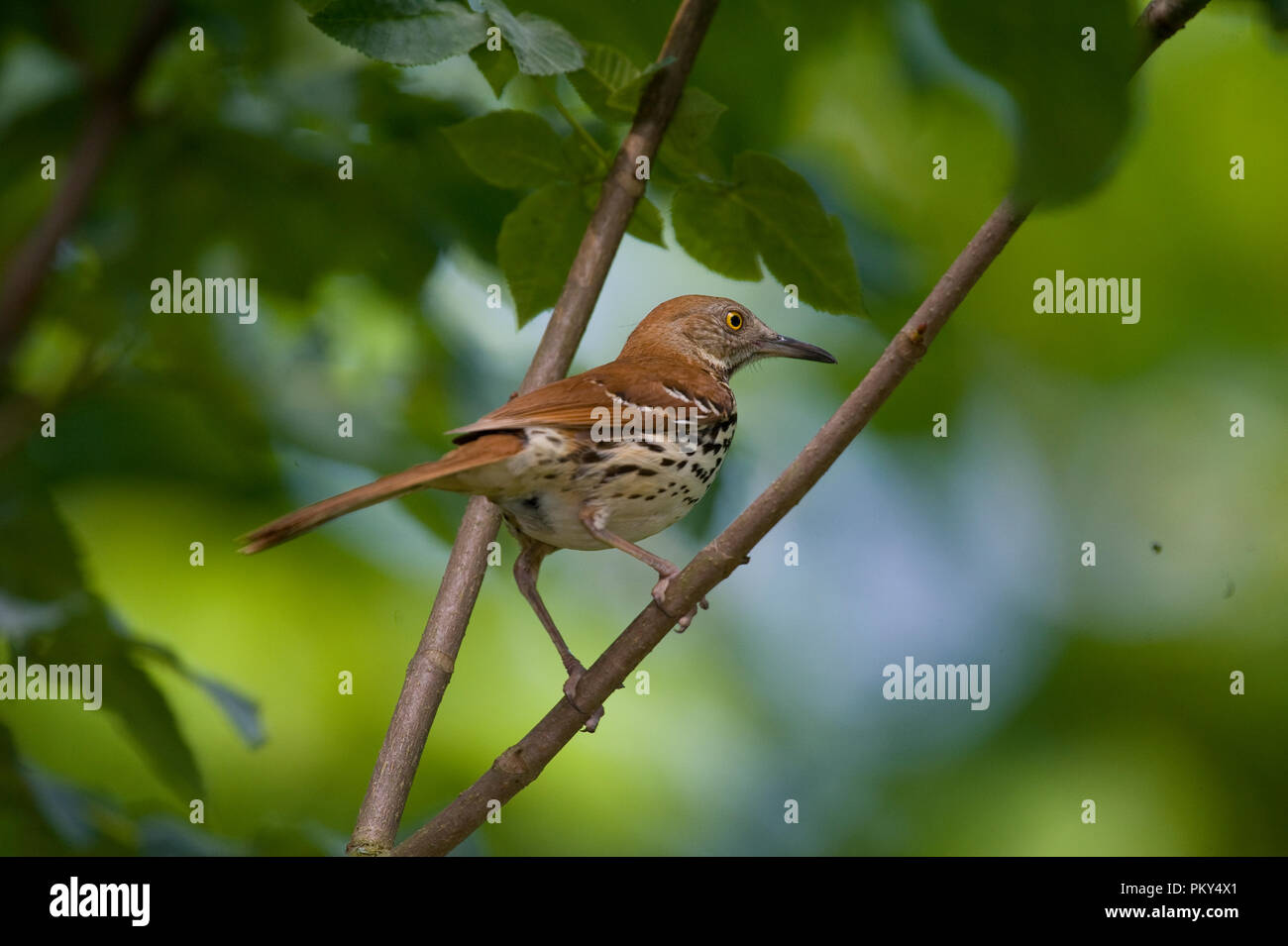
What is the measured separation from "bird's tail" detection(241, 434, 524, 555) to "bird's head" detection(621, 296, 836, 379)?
1.11 m

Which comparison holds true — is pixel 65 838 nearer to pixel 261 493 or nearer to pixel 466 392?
pixel 261 493

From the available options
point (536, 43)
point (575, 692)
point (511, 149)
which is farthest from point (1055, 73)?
point (511, 149)

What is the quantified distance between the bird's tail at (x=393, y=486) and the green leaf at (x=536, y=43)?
827mm

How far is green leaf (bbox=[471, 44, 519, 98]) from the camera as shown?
237 centimetres

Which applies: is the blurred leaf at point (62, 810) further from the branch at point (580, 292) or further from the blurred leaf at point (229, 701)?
the branch at point (580, 292)

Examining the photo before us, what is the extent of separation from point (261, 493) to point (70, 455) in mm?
534

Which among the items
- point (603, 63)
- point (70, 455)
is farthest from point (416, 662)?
point (70, 455)

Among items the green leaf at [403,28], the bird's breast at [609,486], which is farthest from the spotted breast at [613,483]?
the green leaf at [403,28]

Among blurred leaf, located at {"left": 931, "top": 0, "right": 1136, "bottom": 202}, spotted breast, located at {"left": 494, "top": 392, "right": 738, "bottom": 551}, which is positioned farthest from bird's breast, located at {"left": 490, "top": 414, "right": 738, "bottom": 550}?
blurred leaf, located at {"left": 931, "top": 0, "right": 1136, "bottom": 202}

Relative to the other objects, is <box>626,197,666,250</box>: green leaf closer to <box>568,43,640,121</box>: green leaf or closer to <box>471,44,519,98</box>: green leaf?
<box>568,43,640,121</box>: green leaf

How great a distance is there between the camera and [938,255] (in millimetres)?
5113

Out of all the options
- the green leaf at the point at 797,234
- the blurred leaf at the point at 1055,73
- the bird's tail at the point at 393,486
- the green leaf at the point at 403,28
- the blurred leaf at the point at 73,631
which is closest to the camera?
the blurred leaf at the point at 1055,73

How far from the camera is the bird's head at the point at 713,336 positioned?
12.8ft

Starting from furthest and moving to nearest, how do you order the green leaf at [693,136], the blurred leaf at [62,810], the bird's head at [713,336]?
the bird's head at [713,336] < the blurred leaf at [62,810] < the green leaf at [693,136]
